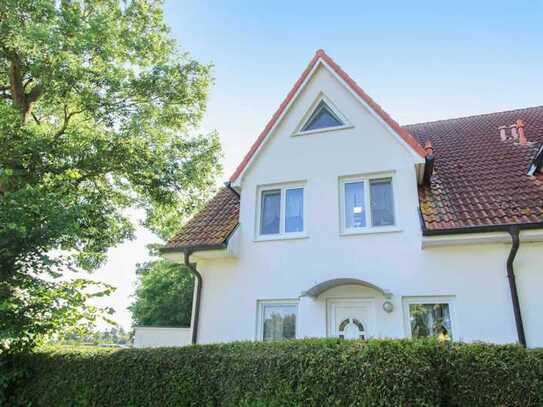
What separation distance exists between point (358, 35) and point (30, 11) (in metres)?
11.1

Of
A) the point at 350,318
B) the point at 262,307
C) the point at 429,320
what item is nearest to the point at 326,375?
the point at 350,318

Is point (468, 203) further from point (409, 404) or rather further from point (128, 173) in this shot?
point (128, 173)

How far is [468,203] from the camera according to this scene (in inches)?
360

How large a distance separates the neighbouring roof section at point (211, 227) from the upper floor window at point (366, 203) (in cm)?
316

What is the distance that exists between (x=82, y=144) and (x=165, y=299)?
21.2 metres

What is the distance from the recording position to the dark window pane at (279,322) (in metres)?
9.60

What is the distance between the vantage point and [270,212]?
35.6 feet

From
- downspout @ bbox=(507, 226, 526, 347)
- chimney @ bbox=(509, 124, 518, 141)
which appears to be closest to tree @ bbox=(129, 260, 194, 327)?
chimney @ bbox=(509, 124, 518, 141)

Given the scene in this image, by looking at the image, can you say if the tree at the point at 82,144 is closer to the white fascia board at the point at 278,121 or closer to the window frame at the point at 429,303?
the white fascia board at the point at 278,121

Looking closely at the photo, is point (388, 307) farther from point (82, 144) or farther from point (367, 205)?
point (82, 144)

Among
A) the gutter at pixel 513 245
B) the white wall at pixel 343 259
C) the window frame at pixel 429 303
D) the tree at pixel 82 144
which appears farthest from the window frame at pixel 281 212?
the tree at pixel 82 144

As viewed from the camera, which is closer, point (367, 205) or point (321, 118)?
point (367, 205)

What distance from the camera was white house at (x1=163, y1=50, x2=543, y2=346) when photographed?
812 centimetres

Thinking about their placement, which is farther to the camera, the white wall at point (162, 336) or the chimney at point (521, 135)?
the chimney at point (521, 135)
